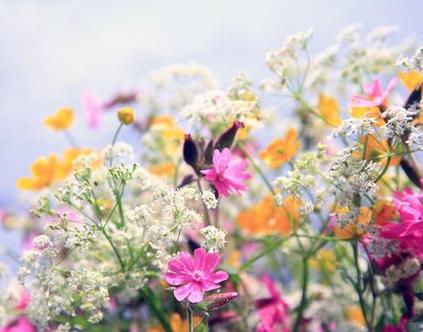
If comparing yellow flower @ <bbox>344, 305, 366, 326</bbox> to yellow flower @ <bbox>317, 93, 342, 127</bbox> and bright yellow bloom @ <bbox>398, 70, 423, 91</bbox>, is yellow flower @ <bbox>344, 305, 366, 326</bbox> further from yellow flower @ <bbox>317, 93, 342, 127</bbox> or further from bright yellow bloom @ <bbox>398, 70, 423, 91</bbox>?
bright yellow bloom @ <bbox>398, 70, 423, 91</bbox>

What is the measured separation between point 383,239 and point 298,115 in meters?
0.69

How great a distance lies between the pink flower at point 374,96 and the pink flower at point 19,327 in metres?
0.66

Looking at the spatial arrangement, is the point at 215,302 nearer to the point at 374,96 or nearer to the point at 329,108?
the point at 374,96

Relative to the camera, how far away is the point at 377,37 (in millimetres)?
1039

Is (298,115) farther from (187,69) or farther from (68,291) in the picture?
(68,291)

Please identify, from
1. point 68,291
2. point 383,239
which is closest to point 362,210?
point 383,239

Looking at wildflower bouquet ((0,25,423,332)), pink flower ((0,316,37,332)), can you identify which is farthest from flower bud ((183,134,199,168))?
pink flower ((0,316,37,332))

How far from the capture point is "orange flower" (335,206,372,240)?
78 cm

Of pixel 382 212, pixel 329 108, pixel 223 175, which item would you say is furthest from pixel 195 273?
pixel 329 108

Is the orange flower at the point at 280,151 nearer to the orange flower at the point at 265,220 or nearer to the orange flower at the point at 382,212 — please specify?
A: the orange flower at the point at 265,220

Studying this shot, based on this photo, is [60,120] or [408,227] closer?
[408,227]

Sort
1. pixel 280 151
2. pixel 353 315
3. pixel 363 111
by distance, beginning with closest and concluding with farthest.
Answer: pixel 363 111 < pixel 280 151 < pixel 353 315

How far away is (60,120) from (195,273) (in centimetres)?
75

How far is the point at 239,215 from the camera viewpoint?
132 cm
